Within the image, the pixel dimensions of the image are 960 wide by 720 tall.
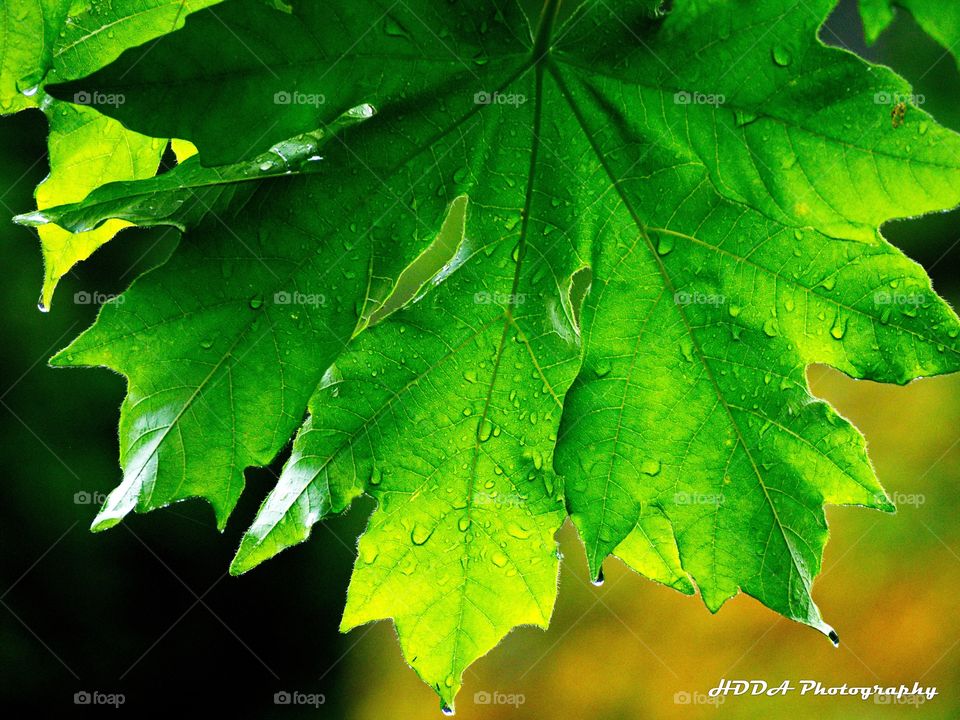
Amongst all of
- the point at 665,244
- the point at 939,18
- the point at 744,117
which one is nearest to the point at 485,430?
the point at 665,244

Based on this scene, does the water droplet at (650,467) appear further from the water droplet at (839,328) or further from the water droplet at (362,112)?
the water droplet at (362,112)

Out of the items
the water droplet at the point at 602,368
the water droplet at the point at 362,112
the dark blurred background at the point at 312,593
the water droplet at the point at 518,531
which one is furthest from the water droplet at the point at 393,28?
the dark blurred background at the point at 312,593

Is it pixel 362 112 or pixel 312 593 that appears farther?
pixel 312 593

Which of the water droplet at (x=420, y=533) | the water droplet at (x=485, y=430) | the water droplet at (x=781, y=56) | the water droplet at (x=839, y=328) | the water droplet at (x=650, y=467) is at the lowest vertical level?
the water droplet at (x=420, y=533)

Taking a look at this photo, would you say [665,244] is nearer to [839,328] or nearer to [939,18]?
[839,328]

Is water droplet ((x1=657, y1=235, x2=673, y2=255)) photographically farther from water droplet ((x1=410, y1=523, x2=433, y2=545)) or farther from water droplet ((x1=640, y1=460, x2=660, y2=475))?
water droplet ((x1=410, y1=523, x2=433, y2=545))
